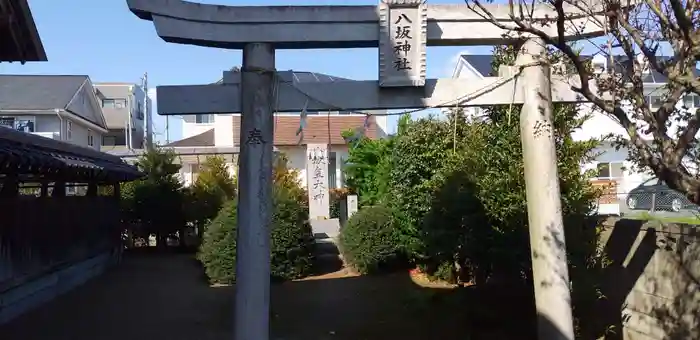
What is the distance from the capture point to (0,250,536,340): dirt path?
8391mm

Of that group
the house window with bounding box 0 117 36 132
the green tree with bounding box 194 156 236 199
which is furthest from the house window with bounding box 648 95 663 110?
the house window with bounding box 0 117 36 132

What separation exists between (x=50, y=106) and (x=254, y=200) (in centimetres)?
2809

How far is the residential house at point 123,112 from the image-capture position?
46875 millimetres

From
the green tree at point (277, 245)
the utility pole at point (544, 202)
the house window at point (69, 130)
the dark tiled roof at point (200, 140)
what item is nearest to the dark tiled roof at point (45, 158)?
the green tree at point (277, 245)

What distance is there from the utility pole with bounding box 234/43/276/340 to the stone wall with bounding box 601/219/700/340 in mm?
3893

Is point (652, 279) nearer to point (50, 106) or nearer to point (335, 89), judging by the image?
point (335, 89)

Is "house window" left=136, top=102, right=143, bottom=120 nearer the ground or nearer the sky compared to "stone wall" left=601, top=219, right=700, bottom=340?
nearer the sky

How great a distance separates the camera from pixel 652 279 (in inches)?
266

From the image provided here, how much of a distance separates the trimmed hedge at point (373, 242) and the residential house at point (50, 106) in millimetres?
19738

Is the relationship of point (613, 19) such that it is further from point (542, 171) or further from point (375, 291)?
point (375, 291)

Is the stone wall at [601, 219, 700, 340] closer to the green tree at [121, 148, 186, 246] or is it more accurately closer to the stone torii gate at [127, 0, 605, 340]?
the stone torii gate at [127, 0, 605, 340]

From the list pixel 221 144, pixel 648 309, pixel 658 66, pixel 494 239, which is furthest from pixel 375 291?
pixel 221 144

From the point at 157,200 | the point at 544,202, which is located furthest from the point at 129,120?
the point at 544,202

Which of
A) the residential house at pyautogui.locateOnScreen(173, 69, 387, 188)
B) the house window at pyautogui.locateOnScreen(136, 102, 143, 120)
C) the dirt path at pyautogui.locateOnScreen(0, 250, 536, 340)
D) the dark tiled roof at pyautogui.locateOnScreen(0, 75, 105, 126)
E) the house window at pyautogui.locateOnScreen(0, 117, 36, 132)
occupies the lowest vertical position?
the dirt path at pyautogui.locateOnScreen(0, 250, 536, 340)
